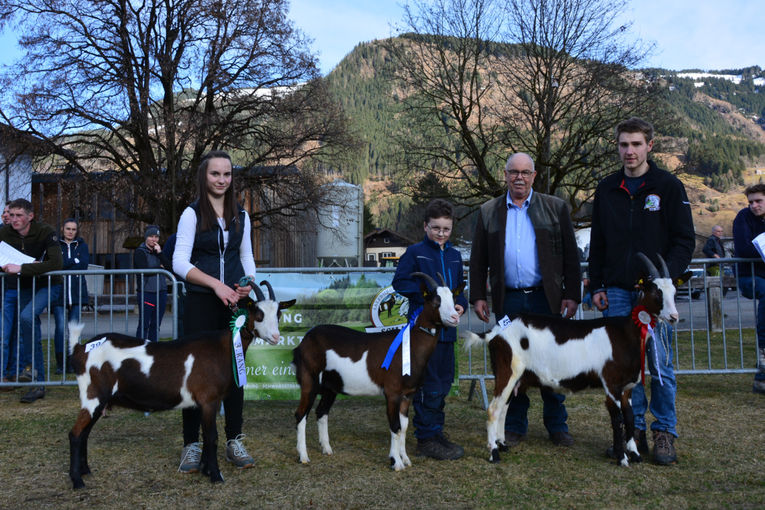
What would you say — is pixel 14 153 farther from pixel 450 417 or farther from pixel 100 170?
pixel 450 417

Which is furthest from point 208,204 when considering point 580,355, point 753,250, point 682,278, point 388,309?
point 753,250

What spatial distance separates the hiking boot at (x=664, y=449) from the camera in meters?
4.36

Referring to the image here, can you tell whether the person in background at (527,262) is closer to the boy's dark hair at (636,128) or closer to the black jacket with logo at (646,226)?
the black jacket with logo at (646,226)

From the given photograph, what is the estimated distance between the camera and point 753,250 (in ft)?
23.7

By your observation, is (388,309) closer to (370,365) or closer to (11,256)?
(370,365)

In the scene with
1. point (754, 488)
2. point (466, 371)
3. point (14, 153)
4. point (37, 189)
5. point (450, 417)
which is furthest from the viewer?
point (37, 189)

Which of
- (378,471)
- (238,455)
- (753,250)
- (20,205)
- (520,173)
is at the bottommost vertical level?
(378,471)

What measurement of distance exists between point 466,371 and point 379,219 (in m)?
132


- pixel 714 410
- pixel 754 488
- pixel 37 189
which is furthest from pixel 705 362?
pixel 37 189

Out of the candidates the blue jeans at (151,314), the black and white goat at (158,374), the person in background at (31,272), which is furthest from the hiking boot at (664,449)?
Answer: the blue jeans at (151,314)

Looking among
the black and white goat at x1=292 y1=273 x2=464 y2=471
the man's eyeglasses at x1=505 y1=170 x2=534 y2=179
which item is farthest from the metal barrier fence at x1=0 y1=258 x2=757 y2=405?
the man's eyeglasses at x1=505 y1=170 x2=534 y2=179

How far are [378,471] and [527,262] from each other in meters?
1.93

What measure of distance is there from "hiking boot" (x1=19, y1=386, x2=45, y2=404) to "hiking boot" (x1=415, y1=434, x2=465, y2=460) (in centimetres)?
476

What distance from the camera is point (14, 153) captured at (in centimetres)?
2012
